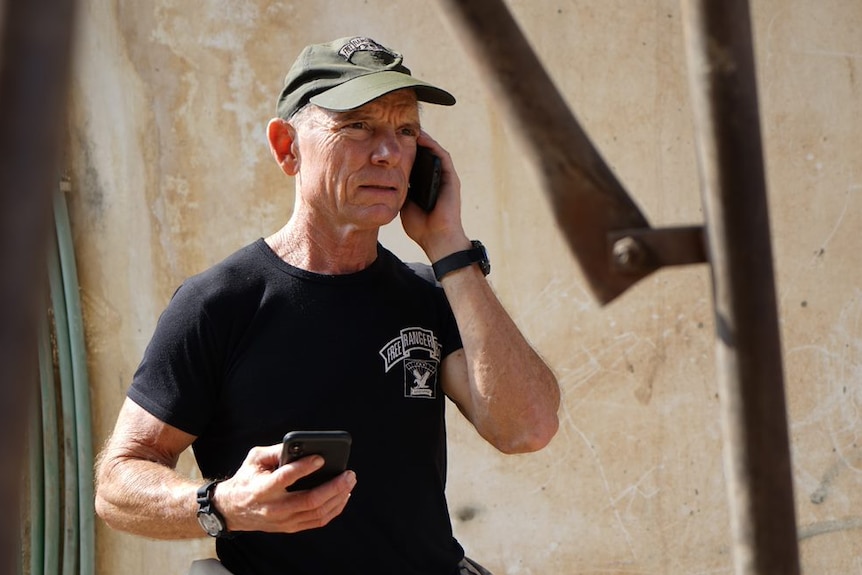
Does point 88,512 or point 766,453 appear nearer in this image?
point 766,453

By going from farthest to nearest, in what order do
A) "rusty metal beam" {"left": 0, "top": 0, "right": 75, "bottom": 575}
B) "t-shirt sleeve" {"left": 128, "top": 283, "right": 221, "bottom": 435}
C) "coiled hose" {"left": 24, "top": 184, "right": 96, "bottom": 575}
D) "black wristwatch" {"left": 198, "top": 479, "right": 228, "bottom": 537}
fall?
"coiled hose" {"left": 24, "top": 184, "right": 96, "bottom": 575}, "t-shirt sleeve" {"left": 128, "top": 283, "right": 221, "bottom": 435}, "black wristwatch" {"left": 198, "top": 479, "right": 228, "bottom": 537}, "rusty metal beam" {"left": 0, "top": 0, "right": 75, "bottom": 575}

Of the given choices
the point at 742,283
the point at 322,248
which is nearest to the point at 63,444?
the point at 322,248

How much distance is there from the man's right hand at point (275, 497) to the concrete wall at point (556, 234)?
220 centimetres

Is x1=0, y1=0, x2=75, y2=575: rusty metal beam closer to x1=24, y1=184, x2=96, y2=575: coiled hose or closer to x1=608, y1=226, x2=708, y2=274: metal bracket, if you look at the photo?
x1=608, y1=226, x2=708, y2=274: metal bracket

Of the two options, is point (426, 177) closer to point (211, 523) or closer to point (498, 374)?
point (498, 374)

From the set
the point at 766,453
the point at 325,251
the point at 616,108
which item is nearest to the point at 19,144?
the point at 766,453

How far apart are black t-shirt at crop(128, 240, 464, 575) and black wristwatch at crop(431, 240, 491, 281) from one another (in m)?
0.16

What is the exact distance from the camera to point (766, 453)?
1.42m

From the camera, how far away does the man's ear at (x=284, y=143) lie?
284 cm

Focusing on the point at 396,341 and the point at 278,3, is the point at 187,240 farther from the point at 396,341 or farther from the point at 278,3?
the point at 396,341

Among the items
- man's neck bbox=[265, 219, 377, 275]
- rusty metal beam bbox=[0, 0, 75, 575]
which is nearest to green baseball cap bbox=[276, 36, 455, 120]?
man's neck bbox=[265, 219, 377, 275]

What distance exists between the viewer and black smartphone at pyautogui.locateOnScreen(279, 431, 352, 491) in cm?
216

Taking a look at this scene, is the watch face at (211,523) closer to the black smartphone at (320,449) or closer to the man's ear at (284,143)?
the black smartphone at (320,449)

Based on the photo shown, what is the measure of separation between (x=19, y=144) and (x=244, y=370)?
1723 millimetres
